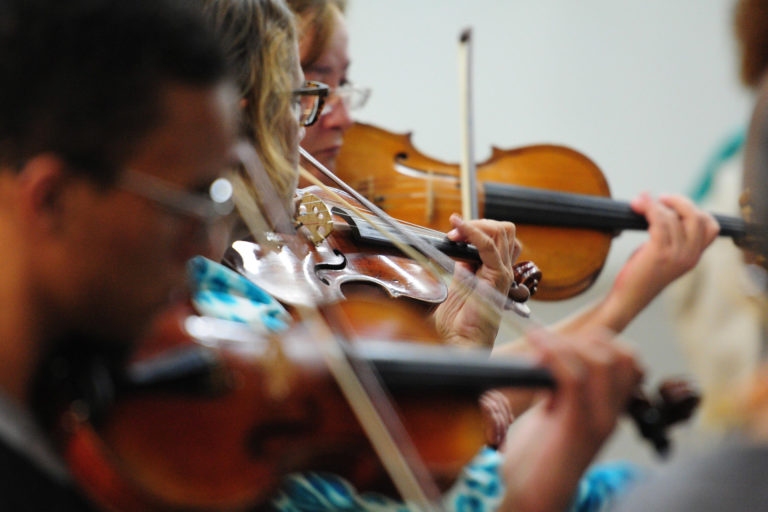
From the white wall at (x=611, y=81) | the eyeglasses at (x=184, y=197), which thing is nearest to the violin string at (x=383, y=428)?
the eyeglasses at (x=184, y=197)

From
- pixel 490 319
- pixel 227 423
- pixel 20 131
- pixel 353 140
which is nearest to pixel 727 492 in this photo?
pixel 227 423

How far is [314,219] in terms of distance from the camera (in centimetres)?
123

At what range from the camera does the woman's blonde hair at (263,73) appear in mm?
1043

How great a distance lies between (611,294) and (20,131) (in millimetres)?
791

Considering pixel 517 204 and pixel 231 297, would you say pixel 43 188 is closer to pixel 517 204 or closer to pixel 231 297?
pixel 231 297

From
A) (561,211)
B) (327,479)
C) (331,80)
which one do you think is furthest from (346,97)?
(327,479)

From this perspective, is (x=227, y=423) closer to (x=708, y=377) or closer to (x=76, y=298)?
(x=76, y=298)

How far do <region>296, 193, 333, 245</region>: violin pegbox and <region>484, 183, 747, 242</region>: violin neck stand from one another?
41 centimetres

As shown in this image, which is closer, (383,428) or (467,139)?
(383,428)

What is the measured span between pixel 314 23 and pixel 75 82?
98 centimetres

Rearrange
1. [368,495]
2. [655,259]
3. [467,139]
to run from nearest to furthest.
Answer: [368,495] < [655,259] < [467,139]

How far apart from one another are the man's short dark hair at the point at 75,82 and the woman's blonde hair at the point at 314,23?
3.03 ft

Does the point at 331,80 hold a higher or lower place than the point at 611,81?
higher

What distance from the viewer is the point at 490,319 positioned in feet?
3.87
